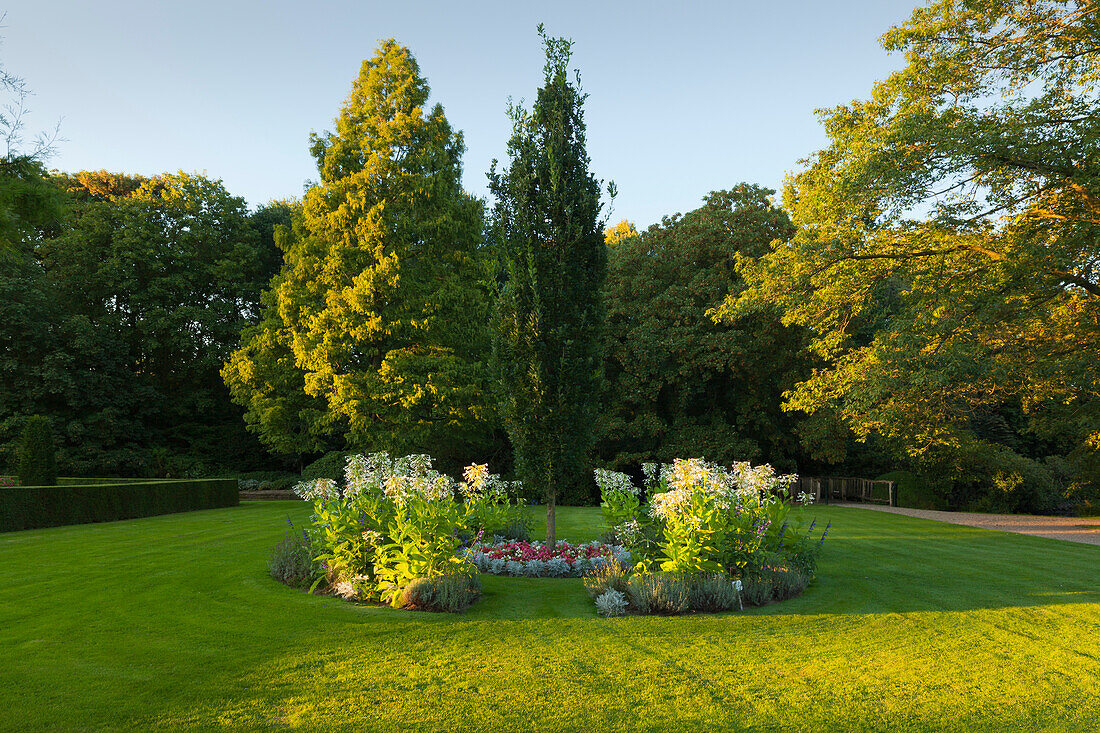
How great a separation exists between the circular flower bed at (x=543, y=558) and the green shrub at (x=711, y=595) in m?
1.40

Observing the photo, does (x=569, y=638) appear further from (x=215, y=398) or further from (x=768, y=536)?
(x=215, y=398)

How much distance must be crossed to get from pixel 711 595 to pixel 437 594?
2.92 metres

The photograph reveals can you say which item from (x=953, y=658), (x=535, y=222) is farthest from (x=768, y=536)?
(x=535, y=222)

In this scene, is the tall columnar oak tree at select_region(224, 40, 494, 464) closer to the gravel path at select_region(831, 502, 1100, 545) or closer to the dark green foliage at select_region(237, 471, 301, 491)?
the dark green foliage at select_region(237, 471, 301, 491)

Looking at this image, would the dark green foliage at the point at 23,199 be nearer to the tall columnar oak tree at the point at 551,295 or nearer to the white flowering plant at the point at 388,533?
the white flowering plant at the point at 388,533

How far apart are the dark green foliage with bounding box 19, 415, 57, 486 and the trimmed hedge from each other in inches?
94.0

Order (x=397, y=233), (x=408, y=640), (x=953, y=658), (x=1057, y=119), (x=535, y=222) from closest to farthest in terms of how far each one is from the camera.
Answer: (x=953, y=658)
(x=408, y=640)
(x=535, y=222)
(x=1057, y=119)
(x=397, y=233)

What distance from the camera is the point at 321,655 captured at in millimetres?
5480

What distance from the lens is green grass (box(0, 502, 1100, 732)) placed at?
4312 millimetres

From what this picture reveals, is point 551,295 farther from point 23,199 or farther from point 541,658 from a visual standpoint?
point 23,199

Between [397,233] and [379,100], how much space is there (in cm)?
496

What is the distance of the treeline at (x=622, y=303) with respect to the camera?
12719 mm

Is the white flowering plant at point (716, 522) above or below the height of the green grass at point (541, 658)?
above

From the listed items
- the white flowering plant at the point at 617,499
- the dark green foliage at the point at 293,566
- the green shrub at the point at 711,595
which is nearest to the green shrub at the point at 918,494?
the white flowering plant at the point at 617,499
